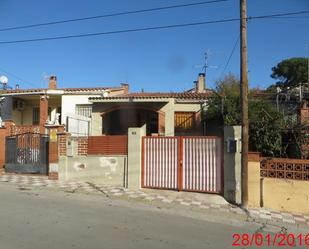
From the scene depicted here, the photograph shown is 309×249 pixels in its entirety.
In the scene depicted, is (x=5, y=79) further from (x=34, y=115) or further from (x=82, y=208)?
(x=82, y=208)

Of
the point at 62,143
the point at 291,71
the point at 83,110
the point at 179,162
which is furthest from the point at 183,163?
the point at 291,71

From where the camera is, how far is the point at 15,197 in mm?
11836

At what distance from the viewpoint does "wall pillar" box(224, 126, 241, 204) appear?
12562 mm

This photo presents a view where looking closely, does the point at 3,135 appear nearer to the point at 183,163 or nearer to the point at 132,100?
the point at 132,100

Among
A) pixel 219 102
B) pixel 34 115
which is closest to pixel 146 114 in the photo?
pixel 219 102

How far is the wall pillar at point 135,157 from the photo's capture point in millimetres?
14180

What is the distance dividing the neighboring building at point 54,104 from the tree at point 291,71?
20300 mm

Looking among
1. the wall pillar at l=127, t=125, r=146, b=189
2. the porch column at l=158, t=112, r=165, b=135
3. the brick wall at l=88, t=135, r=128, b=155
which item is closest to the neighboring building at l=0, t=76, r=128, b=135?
the porch column at l=158, t=112, r=165, b=135

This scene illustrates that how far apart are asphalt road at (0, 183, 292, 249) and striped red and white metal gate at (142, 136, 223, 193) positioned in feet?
7.37

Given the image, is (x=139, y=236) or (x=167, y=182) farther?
(x=167, y=182)

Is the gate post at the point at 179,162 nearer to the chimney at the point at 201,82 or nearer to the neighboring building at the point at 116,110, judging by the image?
the neighboring building at the point at 116,110

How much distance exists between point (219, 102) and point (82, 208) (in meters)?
12.2
